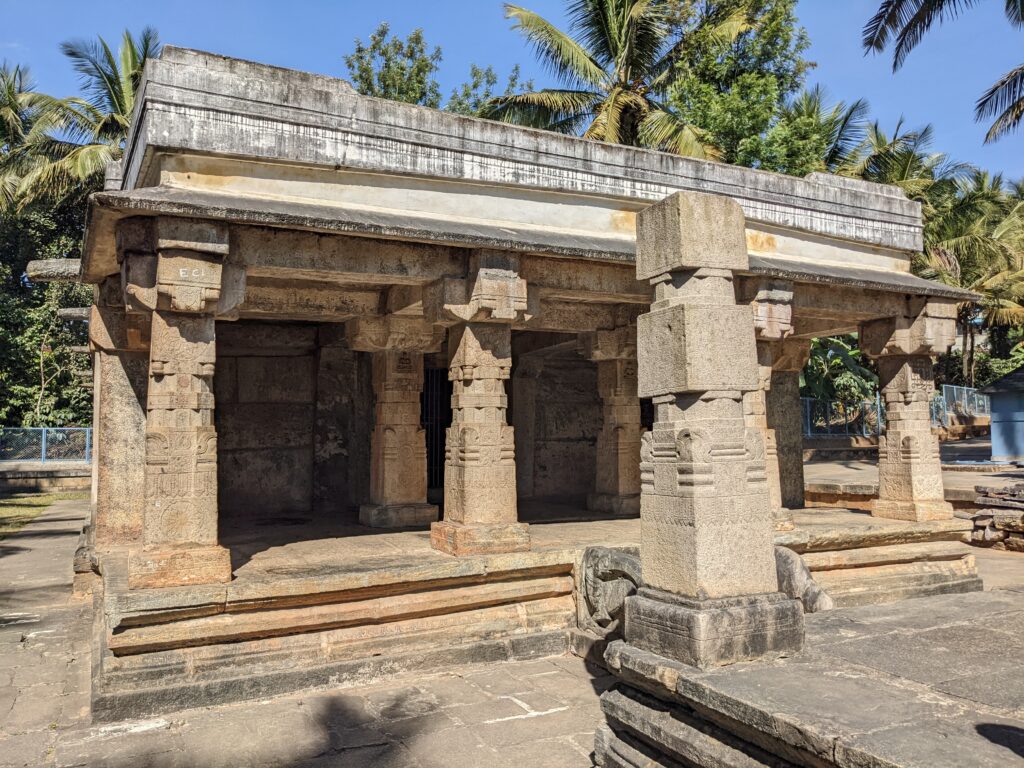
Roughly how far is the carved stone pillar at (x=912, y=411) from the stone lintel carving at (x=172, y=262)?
7734 mm

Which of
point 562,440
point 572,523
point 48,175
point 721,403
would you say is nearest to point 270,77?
point 721,403

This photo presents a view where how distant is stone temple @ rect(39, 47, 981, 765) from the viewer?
4570 mm

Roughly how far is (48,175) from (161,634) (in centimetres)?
1847

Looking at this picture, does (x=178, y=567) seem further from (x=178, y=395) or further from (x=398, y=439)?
(x=398, y=439)

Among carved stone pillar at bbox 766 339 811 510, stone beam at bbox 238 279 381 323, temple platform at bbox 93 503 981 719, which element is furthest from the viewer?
carved stone pillar at bbox 766 339 811 510

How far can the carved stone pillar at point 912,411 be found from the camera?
952cm

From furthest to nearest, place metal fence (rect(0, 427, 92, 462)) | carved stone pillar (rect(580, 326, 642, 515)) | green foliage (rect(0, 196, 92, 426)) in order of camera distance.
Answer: green foliage (rect(0, 196, 92, 426)) → metal fence (rect(0, 427, 92, 462)) → carved stone pillar (rect(580, 326, 642, 515))

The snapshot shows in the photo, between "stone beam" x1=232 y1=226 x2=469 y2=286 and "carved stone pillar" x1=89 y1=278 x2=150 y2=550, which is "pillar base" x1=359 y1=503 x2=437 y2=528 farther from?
"stone beam" x1=232 y1=226 x2=469 y2=286

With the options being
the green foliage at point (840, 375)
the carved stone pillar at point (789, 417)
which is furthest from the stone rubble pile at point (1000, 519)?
the green foliage at point (840, 375)

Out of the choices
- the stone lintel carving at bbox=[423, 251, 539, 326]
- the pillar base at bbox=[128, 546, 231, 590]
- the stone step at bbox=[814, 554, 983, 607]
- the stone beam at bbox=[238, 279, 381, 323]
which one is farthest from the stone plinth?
the stone step at bbox=[814, 554, 983, 607]

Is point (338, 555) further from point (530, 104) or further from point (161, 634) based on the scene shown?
point (530, 104)

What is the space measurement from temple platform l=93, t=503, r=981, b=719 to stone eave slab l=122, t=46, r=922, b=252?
3502 mm

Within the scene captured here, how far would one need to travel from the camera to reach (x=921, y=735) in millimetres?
3184

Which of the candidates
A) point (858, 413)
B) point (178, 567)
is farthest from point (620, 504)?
point (858, 413)
